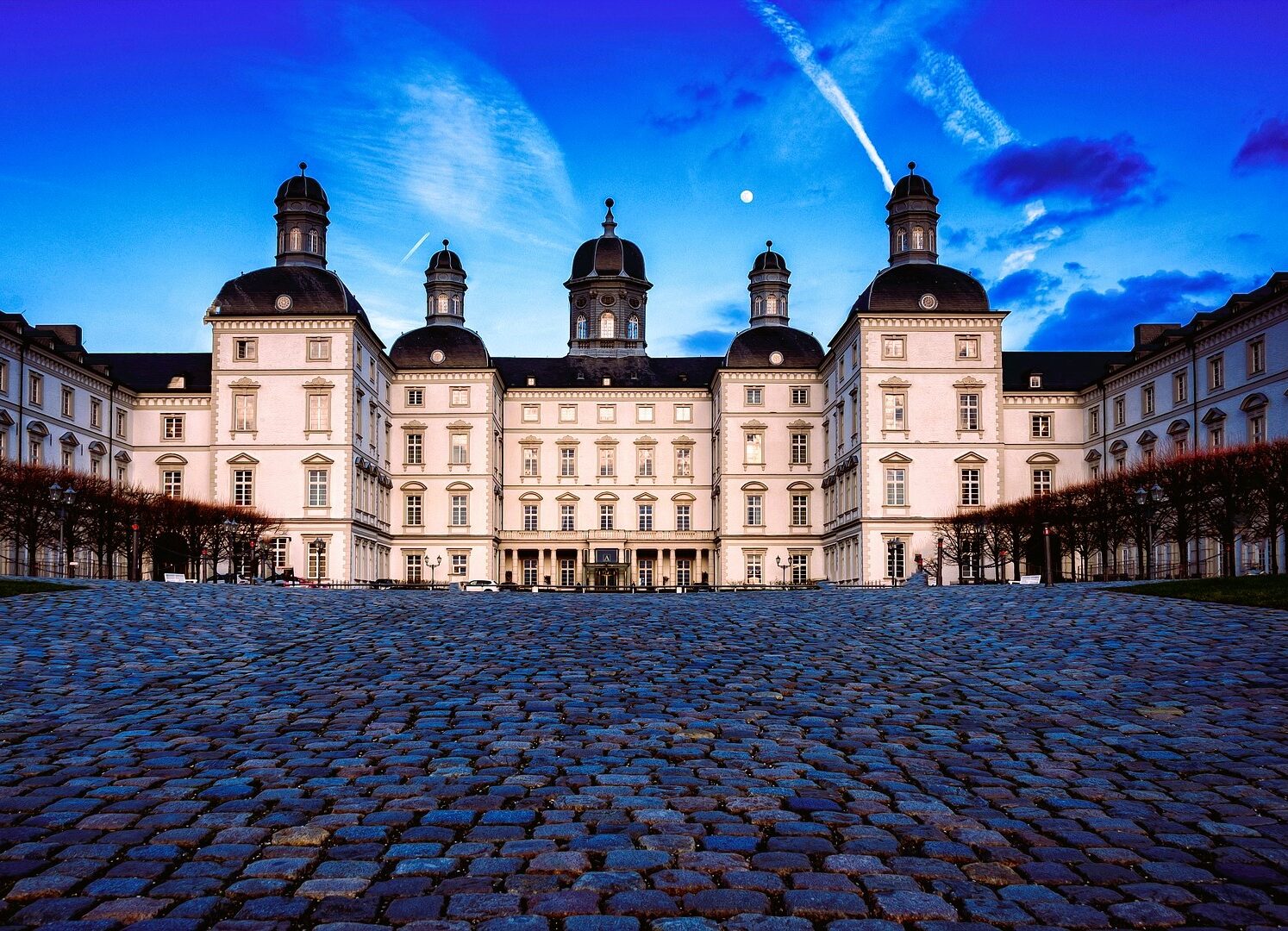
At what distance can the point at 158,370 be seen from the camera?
73250 millimetres

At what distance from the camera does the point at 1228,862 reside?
23.8ft

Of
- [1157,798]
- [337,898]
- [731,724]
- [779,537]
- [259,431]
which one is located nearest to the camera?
[337,898]

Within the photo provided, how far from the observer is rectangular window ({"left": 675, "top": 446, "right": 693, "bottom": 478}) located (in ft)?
265

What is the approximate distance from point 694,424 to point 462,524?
17509mm

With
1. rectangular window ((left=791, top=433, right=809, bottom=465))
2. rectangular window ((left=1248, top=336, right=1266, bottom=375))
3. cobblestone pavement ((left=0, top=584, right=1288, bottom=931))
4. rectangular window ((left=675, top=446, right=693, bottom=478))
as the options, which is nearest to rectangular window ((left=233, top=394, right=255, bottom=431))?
rectangular window ((left=675, top=446, right=693, bottom=478))

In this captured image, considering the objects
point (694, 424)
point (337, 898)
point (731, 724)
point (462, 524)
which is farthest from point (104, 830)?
point (694, 424)

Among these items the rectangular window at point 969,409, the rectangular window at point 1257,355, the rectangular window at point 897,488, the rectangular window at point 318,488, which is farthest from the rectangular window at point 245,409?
the rectangular window at point 1257,355

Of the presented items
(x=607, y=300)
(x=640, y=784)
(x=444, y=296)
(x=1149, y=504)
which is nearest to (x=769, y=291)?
(x=607, y=300)

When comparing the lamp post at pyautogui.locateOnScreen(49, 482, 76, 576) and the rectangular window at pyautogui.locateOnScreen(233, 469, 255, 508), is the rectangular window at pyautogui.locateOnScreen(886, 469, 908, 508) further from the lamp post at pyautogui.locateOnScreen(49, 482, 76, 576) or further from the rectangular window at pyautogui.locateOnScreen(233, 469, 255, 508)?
the lamp post at pyautogui.locateOnScreen(49, 482, 76, 576)

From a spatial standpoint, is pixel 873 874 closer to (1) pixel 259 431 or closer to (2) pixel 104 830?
(2) pixel 104 830

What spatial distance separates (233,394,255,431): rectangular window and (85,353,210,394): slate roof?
6.87 meters

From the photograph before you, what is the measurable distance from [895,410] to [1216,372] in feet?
51.2

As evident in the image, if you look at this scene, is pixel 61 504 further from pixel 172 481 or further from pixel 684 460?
pixel 684 460

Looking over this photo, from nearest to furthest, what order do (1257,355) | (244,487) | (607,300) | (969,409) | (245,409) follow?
1. (1257,355)
2. (244,487)
3. (969,409)
4. (245,409)
5. (607,300)
